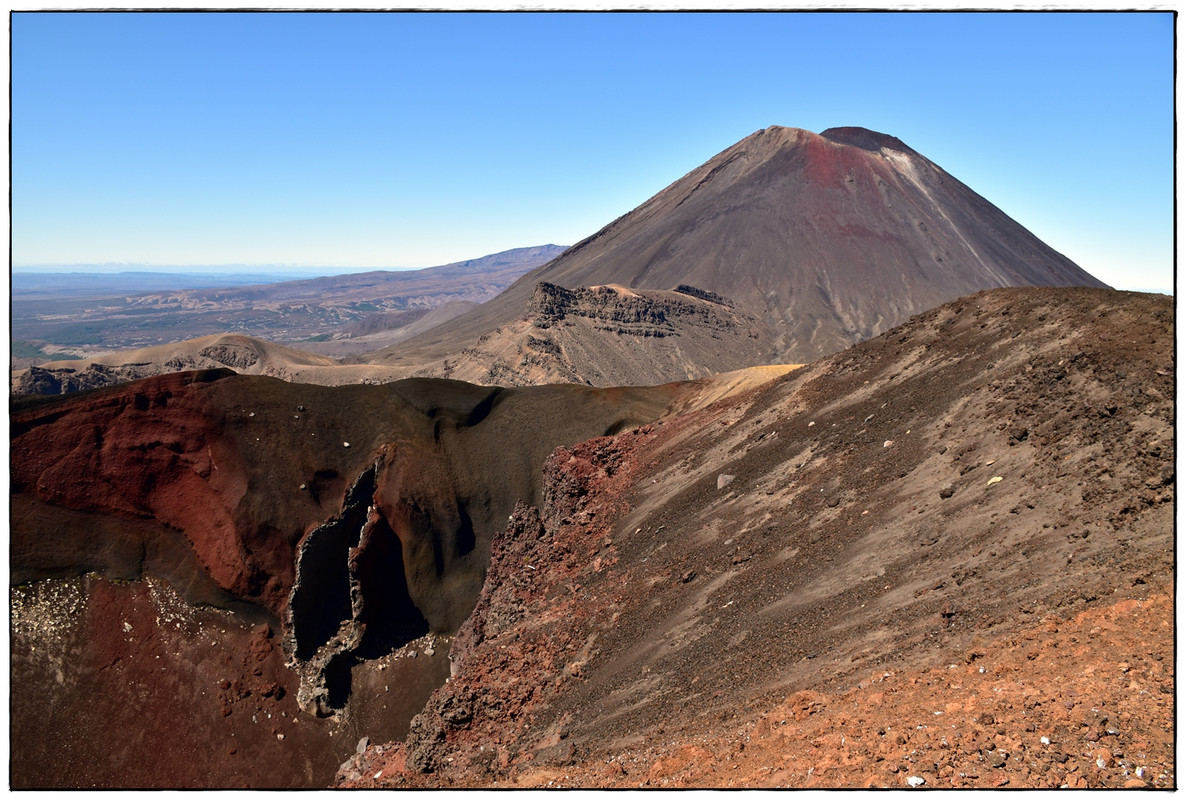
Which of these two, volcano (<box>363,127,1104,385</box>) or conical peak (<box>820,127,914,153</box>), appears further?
conical peak (<box>820,127,914,153</box>)

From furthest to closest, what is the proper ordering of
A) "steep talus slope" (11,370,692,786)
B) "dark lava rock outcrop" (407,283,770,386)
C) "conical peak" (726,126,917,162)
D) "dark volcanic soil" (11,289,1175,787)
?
"conical peak" (726,126,917,162) < "dark lava rock outcrop" (407,283,770,386) < "steep talus slope" (11,370,692,786) < "dark volcanic soil" (11,289,1175,787)

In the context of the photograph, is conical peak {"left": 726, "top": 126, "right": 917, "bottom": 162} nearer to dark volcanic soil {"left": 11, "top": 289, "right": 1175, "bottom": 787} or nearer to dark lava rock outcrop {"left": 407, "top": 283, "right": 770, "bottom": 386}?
dark lava rock outcrop {"left": 407, "top": 283, "right": 770, "bottom": 386}

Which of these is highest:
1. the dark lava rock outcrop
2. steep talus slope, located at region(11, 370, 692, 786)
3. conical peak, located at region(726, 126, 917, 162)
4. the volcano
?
conical peak, located at region(726, 126, 917, 162)

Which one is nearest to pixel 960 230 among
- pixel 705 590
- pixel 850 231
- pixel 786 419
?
pixel 850 231

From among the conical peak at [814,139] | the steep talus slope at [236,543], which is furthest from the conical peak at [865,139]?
the steep talus slope at [236,543]

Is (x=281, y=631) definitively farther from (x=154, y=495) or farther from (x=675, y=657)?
(x=675, y=657)

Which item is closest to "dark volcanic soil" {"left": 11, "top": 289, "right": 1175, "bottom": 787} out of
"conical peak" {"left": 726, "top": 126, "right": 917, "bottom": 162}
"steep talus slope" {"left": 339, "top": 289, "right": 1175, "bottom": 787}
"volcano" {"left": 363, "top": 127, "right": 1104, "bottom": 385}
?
"steep talus slope" {"left": 339, "top": 289, "right": 1175, "bottom": 787}

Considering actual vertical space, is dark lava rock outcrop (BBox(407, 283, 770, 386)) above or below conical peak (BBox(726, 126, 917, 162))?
below

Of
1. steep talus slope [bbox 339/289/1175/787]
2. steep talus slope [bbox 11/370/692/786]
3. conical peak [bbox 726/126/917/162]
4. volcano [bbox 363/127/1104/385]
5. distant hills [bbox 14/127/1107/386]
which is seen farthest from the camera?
conical peak [bbox 726/126/917/162]
